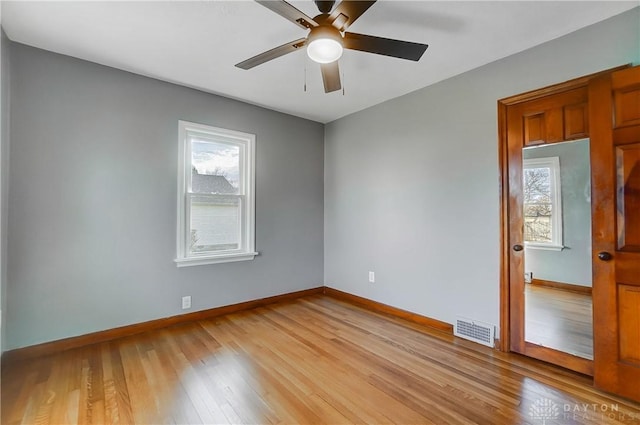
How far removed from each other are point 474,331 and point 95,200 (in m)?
3.80

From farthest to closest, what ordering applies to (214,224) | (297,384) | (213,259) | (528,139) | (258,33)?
1. (214,224)
2. (213,259)
3. (528,139)
4. (258,33)
5. (297,384)

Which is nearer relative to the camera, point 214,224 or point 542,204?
point 542,204

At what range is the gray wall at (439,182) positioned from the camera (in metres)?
2.35

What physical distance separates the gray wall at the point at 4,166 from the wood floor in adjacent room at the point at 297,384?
498 millimetres

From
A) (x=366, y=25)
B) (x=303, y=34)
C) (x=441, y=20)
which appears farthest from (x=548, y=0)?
(x=303, y=34)

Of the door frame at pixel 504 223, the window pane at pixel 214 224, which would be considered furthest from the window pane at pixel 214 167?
the door frame at pixel 504 223

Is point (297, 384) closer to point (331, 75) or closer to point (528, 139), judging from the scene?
point (331, 75)

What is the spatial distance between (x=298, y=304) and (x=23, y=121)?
334cm

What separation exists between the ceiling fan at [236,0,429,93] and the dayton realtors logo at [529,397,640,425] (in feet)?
7.77

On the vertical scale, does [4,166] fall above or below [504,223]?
above

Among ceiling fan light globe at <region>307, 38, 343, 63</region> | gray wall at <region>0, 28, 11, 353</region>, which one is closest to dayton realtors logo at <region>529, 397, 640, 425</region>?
ceiling fan light globe at <region>307, 38, 343, 63</region>

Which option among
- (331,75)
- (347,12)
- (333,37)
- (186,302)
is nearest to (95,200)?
(186,302)

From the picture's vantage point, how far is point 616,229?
1974 mm

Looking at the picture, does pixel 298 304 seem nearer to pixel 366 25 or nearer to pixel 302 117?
pixel 302 117
